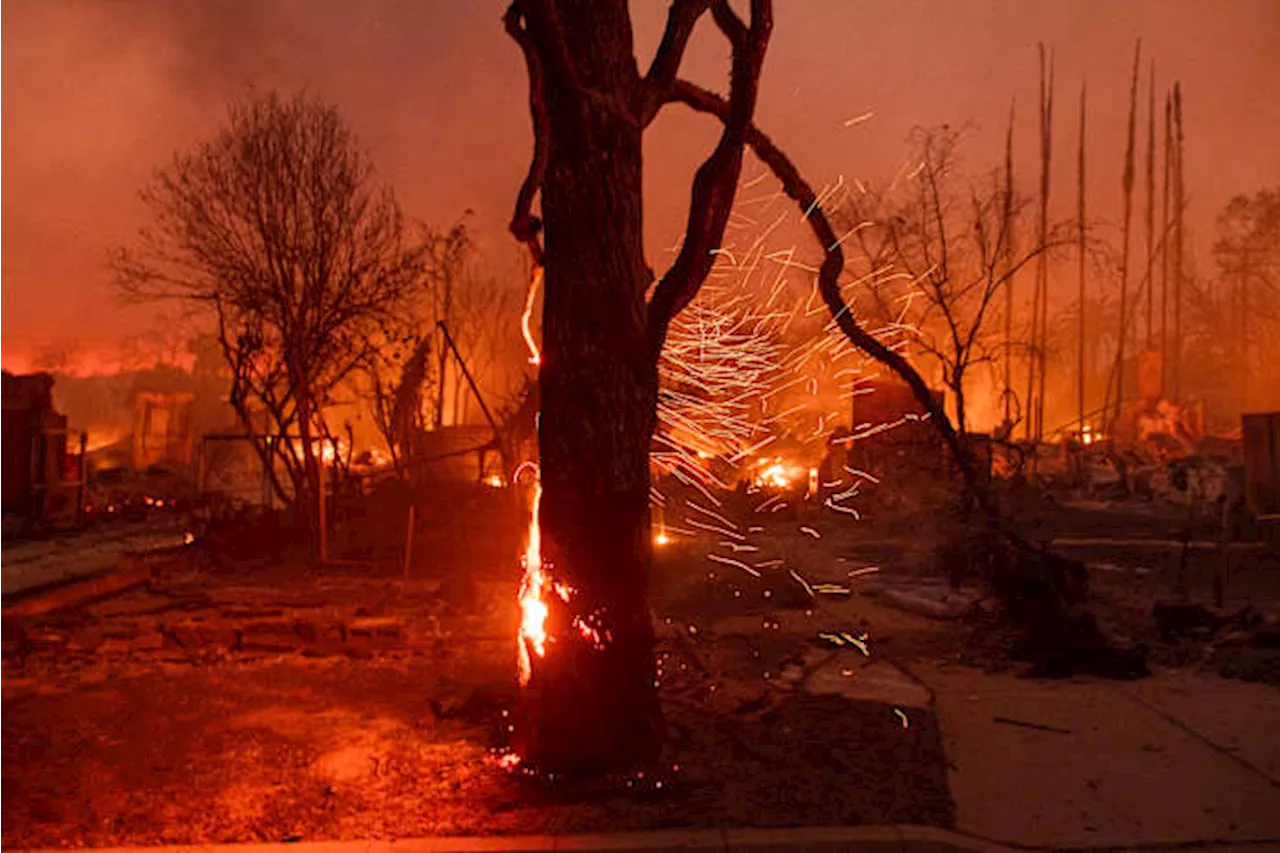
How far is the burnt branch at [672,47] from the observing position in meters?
5.88

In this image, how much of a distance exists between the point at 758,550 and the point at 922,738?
11.3 meters

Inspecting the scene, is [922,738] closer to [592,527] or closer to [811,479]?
[592,527]

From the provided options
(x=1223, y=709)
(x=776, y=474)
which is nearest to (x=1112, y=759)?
(x=1223, y=709)

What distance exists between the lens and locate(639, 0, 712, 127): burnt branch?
5875 millimetres

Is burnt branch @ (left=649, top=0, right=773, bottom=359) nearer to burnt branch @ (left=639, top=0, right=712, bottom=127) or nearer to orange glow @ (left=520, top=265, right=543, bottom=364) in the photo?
burnt branch @ (left=639, top=0, right=712, bottom=127)

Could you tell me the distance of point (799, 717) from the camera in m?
6.58

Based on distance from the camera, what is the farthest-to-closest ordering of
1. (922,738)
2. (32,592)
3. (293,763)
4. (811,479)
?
(811,479), (32,592), (922,738), (293,763)

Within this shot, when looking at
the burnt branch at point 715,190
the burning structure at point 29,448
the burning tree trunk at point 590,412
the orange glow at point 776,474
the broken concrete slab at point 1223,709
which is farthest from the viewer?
the orange glow at point 776,474

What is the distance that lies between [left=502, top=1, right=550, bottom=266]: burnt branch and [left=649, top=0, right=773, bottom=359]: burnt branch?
807 millimetres

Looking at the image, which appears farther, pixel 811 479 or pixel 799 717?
pixel 811 479

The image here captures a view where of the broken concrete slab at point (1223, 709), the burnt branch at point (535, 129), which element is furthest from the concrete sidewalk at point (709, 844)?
the burnt branch at point (535, 129)

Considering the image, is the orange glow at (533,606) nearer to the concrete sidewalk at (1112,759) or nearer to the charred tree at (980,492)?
the concrete sidewalk at (1112,759)

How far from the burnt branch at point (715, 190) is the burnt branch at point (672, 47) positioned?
0.34m

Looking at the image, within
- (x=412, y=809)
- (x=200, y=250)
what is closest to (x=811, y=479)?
(x=200, y=250)
